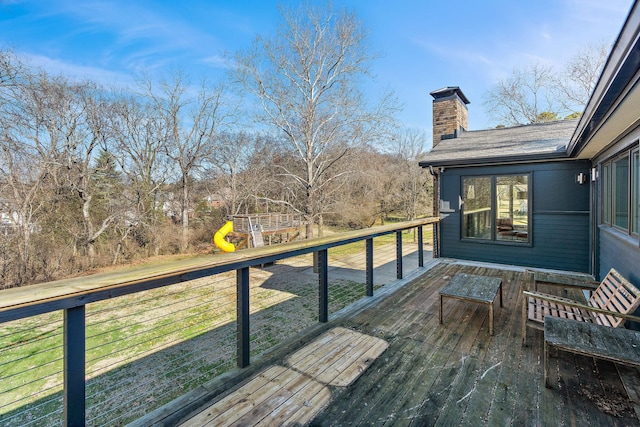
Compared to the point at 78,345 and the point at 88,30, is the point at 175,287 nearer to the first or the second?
the point at 78,345

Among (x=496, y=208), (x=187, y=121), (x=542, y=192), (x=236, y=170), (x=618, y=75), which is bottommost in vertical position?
(x=496, y=208)

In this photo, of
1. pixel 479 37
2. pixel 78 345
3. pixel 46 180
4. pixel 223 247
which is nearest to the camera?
pixel 78 345

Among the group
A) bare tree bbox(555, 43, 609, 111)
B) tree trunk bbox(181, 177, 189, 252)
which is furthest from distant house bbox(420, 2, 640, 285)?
bare tree bbox(555, 43, 609, 111)

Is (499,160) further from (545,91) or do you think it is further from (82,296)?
(545,91)

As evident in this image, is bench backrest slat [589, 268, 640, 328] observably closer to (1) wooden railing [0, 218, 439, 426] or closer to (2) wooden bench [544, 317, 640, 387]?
(2) wooden bench [544, 317, 640, 387]

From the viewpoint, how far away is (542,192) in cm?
594

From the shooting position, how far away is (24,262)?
31.0 feet

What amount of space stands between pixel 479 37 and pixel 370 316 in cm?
1077

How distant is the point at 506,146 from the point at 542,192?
3.97 ft

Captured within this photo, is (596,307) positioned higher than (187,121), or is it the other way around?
(187,121)

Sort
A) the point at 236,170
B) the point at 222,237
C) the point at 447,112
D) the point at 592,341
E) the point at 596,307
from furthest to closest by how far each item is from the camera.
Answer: the point at 236,170 → the point at 222,237 → the point at 447,112 → the point at 596,307 → the point at 592,341

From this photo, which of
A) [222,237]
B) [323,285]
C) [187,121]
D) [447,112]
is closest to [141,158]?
[187,121]

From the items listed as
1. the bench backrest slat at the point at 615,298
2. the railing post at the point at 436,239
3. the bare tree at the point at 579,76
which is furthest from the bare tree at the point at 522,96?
the bench backrest slat at the point at 615,298

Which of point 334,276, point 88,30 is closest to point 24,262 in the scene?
point 88,30
